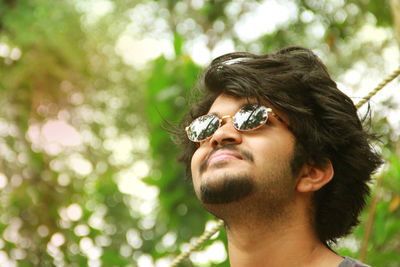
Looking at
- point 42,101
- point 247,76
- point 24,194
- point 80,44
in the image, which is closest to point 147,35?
point 80,44

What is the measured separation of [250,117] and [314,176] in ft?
1.16

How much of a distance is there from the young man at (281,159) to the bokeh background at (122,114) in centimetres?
34

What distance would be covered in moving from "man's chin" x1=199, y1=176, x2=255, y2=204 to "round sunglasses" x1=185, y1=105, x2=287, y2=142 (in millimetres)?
218

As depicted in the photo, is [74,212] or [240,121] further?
[74,212]

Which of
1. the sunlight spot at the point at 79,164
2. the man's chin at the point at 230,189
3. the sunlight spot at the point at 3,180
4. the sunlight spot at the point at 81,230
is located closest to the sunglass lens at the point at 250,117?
the man's chin at the point at 230,189

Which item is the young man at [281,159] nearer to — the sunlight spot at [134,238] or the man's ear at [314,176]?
the man's ear at [314,176]

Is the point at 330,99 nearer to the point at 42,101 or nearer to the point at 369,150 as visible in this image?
the point at 369,150

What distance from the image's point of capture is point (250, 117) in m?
1.93

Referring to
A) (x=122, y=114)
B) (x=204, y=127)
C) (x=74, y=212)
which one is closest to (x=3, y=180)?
(x=74, y=212)

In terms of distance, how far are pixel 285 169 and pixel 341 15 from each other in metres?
5.20

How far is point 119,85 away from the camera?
1317cm

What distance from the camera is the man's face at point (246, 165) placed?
5.94ft

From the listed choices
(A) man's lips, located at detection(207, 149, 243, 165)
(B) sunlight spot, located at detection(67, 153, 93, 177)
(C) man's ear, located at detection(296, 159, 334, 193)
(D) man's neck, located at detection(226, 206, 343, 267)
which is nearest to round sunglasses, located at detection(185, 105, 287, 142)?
(A) man's lips, located at detection(207, 149, 243, 165)

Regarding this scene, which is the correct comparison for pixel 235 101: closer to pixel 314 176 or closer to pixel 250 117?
pixel 250 117
